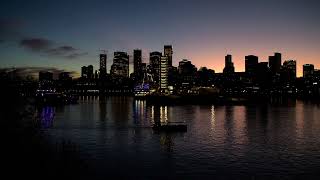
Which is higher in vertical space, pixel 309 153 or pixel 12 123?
pixel 12 123

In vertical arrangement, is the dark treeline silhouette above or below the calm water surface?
above

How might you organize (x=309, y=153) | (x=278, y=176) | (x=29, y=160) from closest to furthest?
1. (x=29, y=160)
2. (x=278, y=176)
3. (x=309, y=153)

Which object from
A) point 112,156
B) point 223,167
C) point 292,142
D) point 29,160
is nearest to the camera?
point 29,160

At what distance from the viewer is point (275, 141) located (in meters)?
60.1

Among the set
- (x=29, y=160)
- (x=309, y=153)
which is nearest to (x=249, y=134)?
(x=309, y=153)

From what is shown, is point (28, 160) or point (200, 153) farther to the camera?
point (200, 153)

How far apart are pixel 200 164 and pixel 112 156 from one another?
10.4m

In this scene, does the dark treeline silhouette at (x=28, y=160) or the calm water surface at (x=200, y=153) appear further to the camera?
the calm water surface at (x=200, y=153)

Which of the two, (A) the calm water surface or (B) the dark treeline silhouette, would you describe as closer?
(B) the dark treeline silhouette

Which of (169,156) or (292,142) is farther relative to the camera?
(292,142)

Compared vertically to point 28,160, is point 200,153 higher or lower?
lower

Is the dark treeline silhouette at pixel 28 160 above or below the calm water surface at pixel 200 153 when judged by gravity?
above

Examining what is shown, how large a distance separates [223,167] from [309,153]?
1507cm

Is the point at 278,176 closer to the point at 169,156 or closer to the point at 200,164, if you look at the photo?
the point at 200,164
